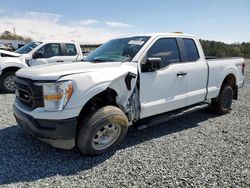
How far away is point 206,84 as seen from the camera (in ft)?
16.6

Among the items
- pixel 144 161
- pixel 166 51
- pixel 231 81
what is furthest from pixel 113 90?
pixel 231 81

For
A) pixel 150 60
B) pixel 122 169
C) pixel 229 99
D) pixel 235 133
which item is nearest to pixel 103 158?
pixel 122 169

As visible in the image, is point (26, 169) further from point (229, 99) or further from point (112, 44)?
point (229, 99)

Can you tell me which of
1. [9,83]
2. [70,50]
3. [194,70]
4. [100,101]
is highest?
[70,50]

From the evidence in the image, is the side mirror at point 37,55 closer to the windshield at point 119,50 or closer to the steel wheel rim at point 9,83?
the steel wheel rim at point 9,83

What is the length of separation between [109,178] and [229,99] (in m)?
4.21

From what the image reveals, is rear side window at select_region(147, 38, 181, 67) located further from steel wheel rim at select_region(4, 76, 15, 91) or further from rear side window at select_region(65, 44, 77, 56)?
A: rear side window at select_region(65, 44, 77, 56)

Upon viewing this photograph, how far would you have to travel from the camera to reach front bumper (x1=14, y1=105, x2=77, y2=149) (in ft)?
10.1

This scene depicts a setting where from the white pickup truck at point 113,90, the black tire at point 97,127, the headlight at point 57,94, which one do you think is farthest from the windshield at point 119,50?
the headlight at point 57,94

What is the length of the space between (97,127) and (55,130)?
580mm

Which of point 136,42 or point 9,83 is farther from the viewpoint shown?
point 9,83

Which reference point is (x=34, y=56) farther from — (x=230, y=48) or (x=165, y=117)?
(x=230, y=48)

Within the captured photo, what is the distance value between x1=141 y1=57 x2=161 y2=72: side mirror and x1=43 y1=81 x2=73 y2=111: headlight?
4.35ft

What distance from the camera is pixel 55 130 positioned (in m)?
3.08
